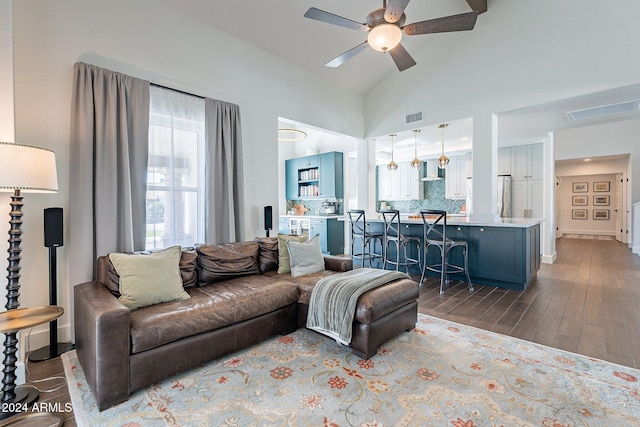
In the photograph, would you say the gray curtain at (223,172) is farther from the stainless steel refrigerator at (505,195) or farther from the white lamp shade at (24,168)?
the stainless steel refrigerator at (505,195)

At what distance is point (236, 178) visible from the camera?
3.82 metres

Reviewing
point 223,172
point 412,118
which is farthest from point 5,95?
point 412,118

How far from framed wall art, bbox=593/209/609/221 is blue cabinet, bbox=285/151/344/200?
32.2 feet

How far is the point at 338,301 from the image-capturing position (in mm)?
2398

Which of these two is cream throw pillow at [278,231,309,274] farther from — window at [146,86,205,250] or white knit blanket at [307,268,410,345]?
window at [146,86,205,250]

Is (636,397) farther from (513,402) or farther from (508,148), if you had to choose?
(508,148)

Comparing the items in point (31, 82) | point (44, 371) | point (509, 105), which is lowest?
point (44, 371)

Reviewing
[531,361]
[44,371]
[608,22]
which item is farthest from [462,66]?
[44,371]

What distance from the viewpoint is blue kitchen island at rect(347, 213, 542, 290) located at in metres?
4.01

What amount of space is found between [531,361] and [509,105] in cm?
352

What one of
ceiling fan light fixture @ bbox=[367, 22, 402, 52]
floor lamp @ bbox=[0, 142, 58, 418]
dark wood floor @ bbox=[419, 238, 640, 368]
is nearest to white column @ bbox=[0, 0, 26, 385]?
floor lamp @ bbox=[0, 142, 58, 418]

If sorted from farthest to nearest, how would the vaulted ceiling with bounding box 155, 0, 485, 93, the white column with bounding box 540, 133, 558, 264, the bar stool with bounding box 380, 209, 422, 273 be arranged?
the white column with bounding box 540, 133, 558, 264
the bar stool with bounding box 380, 209, 422, 273
the vaulted ceiling with bounding box 155, 0, 485, 93

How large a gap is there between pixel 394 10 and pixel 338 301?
93.9 inches

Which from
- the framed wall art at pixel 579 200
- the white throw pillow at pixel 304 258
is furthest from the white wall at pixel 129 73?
the framed wall art at pixel 579 200
